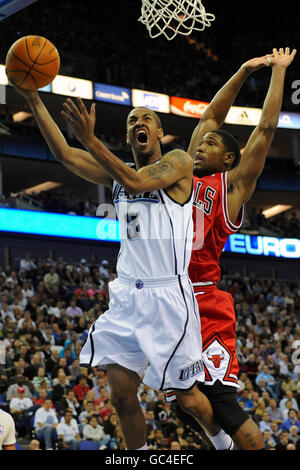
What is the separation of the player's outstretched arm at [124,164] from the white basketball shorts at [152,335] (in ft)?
1.85

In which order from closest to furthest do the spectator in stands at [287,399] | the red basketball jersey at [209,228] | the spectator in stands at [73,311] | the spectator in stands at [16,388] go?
the red basketball jersey at [209,228]
the spectator in stands at [16,388]
the spectator in stands at [287,399]
the spectator in stands at [73,311]

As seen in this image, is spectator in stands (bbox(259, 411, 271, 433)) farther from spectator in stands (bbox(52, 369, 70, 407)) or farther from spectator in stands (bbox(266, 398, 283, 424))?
spectator in stands (bbox(52, 369, 70, 407))

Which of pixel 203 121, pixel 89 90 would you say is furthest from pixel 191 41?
pixel 203 121

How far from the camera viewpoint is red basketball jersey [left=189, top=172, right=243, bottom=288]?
454 cm

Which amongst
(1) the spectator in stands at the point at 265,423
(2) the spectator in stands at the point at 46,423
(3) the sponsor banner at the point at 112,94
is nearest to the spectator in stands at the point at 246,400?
(1) the spectator in stands at the point at 265,423

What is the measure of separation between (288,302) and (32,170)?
419 inches

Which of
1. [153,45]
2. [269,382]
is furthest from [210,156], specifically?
[153,45]

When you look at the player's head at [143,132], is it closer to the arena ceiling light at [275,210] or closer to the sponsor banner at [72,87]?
the sponsor banner at [72,87]

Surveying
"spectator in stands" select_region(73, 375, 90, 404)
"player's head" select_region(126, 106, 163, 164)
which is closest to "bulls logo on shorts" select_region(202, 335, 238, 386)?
"player's head" select_region(126, 106, 163, 164)

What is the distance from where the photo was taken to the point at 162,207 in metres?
4.08

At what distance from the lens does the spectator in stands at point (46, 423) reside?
1064 cm

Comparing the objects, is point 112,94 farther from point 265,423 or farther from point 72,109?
point 72,109

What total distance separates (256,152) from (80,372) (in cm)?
909

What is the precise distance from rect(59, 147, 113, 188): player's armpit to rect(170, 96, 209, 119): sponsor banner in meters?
22.1
